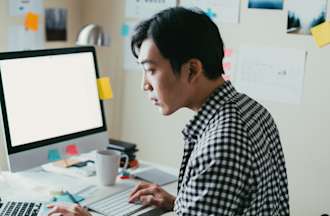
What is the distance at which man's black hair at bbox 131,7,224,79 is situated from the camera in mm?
1275

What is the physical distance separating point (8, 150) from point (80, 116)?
0.34 m

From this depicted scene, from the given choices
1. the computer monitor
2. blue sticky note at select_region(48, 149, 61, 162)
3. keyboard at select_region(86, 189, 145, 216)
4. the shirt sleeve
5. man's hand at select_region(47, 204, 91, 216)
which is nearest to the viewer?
the shirt sleeve

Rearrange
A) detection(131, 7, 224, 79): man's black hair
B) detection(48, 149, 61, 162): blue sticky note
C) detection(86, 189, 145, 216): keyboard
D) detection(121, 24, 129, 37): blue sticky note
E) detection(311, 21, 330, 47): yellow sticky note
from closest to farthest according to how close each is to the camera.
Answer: detection(131, 7, 224, 79): man's black hair, detection(86, 189, 145, 216): keyboard, detection(48, 149, 61, 162): blue sticky note, detection(311, 21, 330, 47): yellow sticky note, detection(121, 24, 129, 37): blue sticky note

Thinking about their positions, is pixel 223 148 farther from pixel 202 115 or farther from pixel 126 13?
pixel 126 13

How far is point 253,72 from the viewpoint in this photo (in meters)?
2.46

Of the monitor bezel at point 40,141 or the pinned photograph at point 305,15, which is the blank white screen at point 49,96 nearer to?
the monitor bezel at point 40,141

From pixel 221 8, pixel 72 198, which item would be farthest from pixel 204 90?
pixel 221 8

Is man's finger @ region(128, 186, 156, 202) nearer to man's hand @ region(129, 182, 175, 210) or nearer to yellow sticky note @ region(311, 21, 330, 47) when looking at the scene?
man's hand @ region(129, 182, 175, 210)

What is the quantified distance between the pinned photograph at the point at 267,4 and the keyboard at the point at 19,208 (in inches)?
54.1

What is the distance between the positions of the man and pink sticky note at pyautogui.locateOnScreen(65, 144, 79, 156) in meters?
0.65

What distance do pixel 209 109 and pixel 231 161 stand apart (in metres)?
0.20

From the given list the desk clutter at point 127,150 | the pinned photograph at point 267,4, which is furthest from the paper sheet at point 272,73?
the desk clutter at point 127,150

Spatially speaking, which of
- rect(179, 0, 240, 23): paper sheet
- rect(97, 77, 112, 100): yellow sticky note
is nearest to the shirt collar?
rect(97, 77, 112, 100): yellow sticky note

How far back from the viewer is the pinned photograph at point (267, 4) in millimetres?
2342
